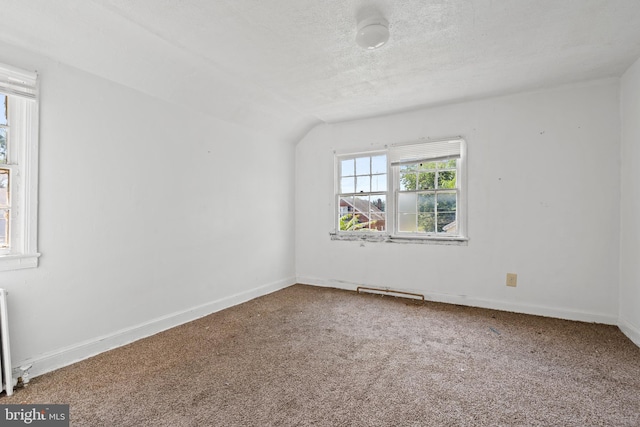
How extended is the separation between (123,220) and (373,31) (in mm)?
2484

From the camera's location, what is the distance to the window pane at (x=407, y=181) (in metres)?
3.93

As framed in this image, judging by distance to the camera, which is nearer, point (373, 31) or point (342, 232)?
point (373, 31)

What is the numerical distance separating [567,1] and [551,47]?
60cm

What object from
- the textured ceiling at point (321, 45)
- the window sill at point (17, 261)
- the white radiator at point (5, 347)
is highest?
the textured ceiling at point (321, 45)

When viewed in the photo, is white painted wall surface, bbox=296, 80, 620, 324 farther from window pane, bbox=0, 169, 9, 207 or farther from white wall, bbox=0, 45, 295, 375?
window pane, bbox=0, 169, 9, 207

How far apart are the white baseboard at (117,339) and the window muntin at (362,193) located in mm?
1849

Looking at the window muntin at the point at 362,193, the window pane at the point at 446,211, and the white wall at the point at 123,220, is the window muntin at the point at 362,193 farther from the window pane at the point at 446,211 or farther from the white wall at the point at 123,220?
the white wall at the point at 123,220

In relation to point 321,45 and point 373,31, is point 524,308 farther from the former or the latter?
point 321,45

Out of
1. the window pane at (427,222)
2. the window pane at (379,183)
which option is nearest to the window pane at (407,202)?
the window pane at (427,222)

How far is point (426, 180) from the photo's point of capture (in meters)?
3.84

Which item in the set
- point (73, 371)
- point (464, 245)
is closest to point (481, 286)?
point (464, 245)

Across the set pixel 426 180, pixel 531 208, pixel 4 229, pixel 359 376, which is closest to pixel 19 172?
pixel 4 229

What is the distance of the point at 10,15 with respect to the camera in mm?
1809

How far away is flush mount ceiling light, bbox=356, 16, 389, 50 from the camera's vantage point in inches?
77.0
